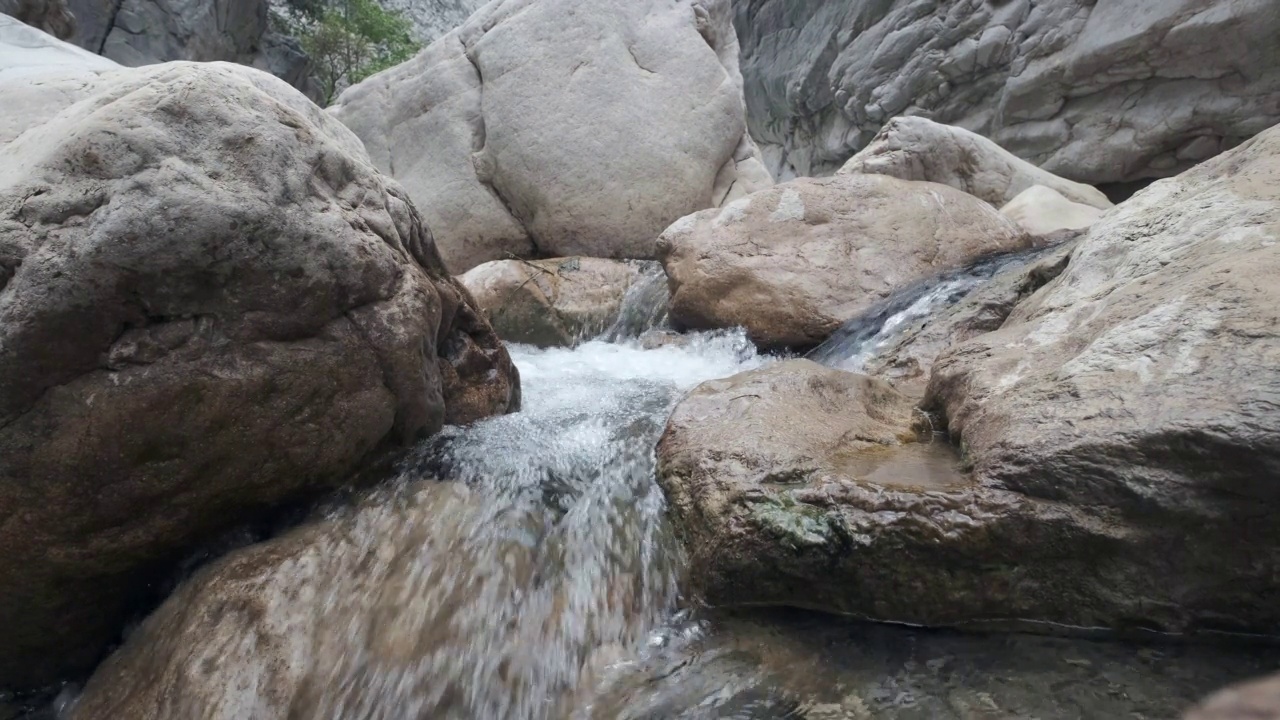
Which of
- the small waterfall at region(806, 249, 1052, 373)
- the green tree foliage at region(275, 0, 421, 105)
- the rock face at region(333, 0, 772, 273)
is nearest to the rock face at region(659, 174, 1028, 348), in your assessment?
the small waterfall at region(806, 249, 1052, 373)

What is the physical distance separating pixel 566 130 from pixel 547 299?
2.05m

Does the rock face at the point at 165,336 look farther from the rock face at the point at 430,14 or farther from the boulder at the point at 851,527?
the rock face at the point at 430,14

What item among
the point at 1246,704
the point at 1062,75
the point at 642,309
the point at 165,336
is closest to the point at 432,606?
the point at 165,336

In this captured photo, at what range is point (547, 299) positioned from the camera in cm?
621

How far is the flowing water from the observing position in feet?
5.62

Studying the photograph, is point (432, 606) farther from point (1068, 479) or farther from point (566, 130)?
point (566, 130)

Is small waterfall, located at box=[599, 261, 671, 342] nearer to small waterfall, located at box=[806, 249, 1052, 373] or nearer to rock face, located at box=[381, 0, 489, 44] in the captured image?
small waterfall, located at box=[806, 249, 1052, 373]

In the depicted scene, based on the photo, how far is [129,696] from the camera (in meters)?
2.07

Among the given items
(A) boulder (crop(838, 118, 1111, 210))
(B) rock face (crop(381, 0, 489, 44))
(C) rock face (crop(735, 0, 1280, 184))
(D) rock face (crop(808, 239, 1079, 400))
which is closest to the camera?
(D) rock face (crop(808, 239, 1079, 400))

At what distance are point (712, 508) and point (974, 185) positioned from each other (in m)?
6.07

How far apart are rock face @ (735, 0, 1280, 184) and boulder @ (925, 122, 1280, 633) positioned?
9458mm

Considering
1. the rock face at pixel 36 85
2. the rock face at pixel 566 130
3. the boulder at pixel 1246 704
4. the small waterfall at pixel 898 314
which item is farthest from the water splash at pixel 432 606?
the rock face at pixel 566 130

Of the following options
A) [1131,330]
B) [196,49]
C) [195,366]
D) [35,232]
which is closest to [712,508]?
[1131,330]

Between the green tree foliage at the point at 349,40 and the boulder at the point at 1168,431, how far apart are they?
52.1ft
